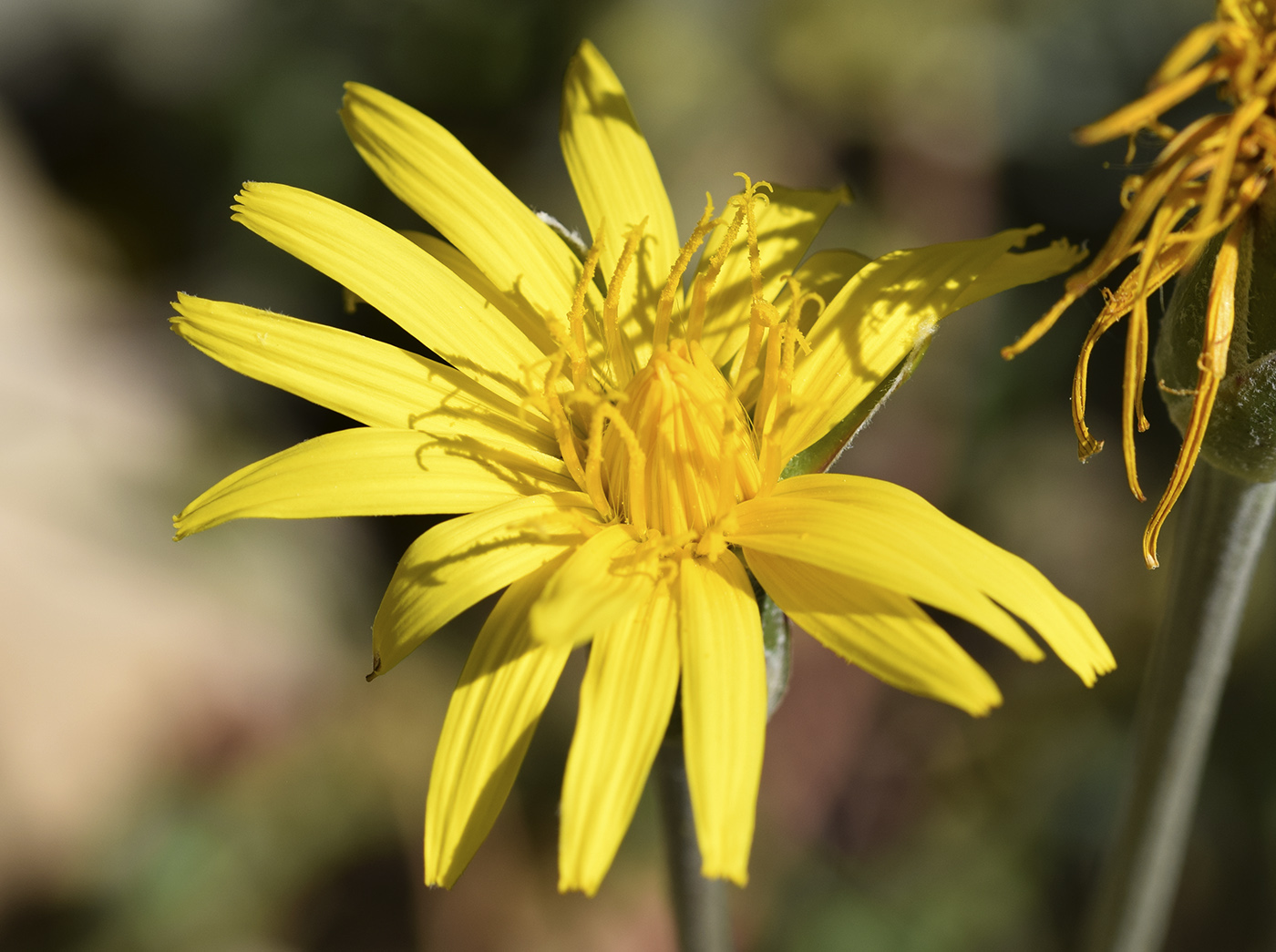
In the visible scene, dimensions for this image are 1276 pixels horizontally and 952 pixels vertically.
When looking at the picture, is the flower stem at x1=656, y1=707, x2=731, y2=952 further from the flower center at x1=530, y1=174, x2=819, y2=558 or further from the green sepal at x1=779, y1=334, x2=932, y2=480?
the green sepal at x1=779, y1=334, x2=932, y2=480

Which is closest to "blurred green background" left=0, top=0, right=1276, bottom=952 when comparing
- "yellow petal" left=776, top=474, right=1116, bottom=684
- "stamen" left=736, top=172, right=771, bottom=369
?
"stamen" left=736, top=172, right=771, bottom=369

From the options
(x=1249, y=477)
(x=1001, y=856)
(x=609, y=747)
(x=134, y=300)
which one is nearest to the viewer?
(x=609, y=747)

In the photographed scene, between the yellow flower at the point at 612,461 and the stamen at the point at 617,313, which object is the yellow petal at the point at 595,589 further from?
the stamen at the point at 617,313

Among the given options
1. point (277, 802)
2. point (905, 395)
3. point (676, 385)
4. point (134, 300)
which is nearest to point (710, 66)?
point (905, 395)

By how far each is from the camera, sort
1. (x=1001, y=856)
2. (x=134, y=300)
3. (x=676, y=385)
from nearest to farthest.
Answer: (x=676, y=385), (x=1001, y=856), (x=134, y=300)

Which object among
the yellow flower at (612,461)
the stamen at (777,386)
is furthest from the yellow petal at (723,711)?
the stamen at (777,386)

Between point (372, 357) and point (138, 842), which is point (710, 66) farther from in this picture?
point (138, 842)
